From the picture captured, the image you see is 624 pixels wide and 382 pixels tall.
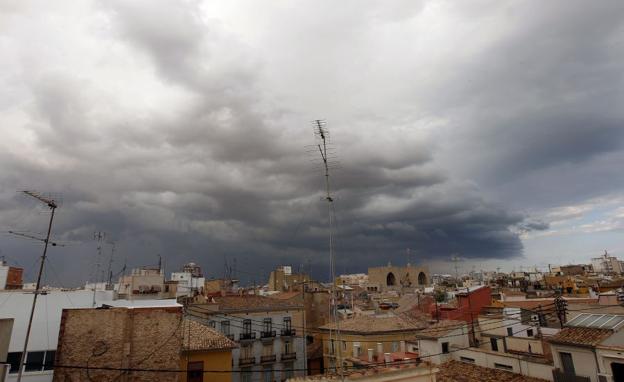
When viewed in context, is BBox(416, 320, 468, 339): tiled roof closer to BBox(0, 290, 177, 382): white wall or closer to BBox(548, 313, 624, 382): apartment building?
BBox(548, 313, 624, 382): apartment building

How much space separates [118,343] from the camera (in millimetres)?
21391

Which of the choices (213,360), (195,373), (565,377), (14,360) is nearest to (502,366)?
(565,377)

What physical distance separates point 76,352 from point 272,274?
7358 centimetres

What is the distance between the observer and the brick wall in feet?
67.5

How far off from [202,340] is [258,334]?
50.5 ft

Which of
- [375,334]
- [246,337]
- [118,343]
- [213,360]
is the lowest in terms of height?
[213,360]

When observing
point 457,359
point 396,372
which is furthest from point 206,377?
point 457,359

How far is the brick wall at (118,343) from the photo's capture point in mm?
20562

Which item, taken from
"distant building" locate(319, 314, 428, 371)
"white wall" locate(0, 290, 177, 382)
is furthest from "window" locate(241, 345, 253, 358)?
"white wall" locate(0, 290, 177, 382)

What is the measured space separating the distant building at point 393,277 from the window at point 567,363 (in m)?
106

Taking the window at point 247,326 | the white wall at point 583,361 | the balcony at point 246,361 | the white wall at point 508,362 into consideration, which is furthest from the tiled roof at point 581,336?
the window at point 247,326

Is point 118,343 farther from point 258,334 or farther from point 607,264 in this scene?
point 607,264

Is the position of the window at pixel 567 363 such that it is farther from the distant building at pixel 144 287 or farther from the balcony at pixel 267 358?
the distant building at pixel 144 287

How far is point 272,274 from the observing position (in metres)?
93.2
